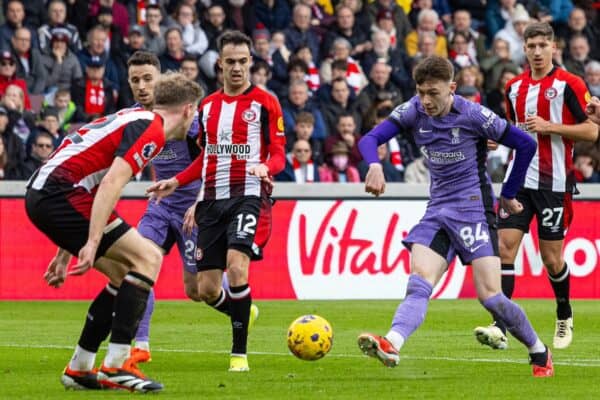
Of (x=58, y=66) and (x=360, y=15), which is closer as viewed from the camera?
(x=58, y=66)

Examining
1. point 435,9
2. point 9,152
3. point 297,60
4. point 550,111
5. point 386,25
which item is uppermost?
point 435,9

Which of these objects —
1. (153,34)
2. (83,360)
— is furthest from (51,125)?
(83,360)

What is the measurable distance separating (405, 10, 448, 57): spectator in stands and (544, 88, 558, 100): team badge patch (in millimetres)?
11357

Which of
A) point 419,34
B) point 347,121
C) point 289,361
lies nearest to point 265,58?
point 347,121

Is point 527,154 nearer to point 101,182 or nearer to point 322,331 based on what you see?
point 322,331

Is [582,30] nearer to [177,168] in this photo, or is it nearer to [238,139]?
[177,168]

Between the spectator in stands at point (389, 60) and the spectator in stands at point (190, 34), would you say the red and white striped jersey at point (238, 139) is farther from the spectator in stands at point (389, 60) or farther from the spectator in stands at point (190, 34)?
the spectator in stands at point (389, 60)

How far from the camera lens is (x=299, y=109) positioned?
70.4ft

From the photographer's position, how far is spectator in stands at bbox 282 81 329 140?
21.3 m

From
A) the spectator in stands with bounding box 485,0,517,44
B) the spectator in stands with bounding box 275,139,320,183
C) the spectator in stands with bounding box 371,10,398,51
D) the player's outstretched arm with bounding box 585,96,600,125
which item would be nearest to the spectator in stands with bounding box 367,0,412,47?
the spectator in stands with bounding box 371,10,398,51

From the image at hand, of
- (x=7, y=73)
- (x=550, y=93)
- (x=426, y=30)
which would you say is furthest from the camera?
(x=426, y=30)

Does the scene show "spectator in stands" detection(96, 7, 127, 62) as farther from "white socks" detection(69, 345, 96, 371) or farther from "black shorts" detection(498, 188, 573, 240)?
"white socks" detection(69, 345, 96, 371)

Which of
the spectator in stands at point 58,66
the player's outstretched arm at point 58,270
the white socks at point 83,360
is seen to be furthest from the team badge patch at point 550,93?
the spectator in stands at point 58,66

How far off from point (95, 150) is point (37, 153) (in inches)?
412
